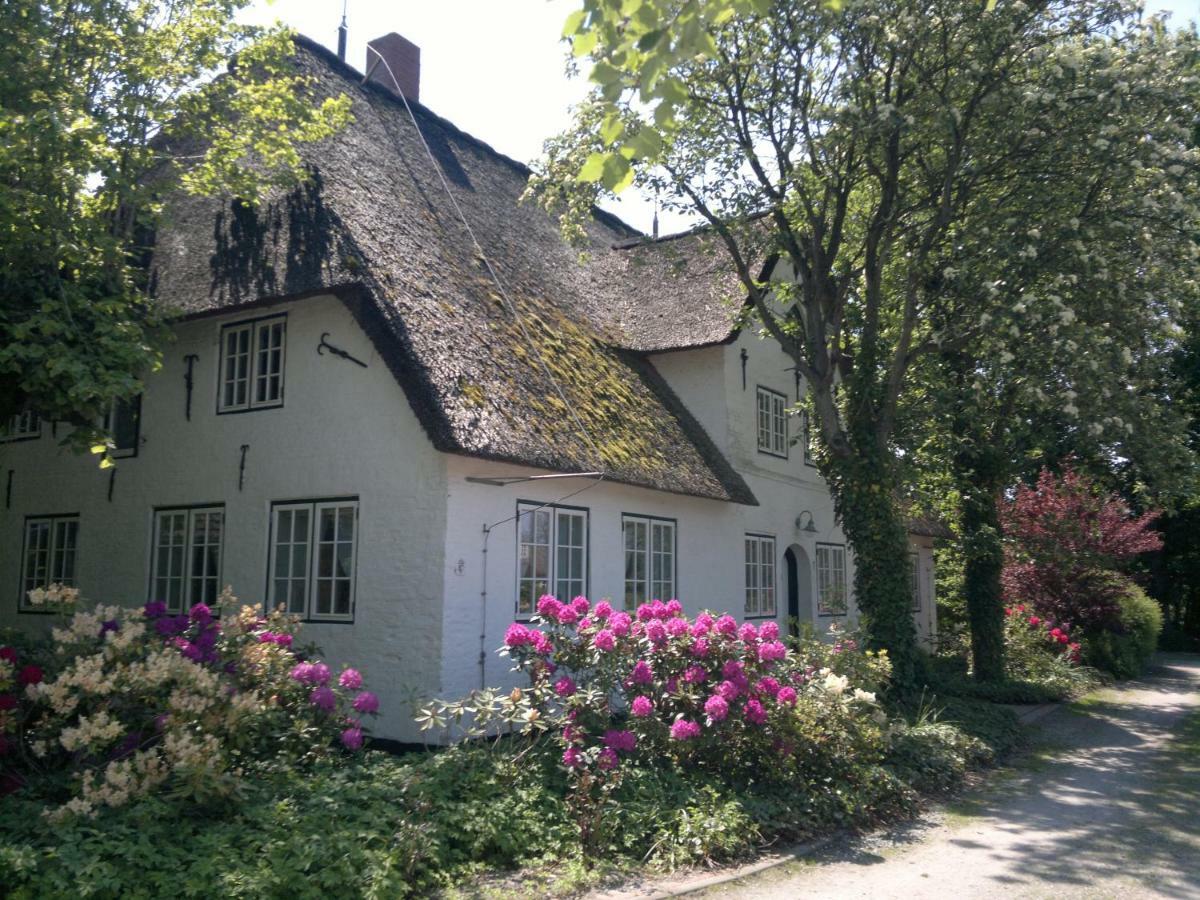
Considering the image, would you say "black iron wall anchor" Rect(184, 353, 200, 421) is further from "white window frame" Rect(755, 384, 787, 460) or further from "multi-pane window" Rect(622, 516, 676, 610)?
"white window frame" Rect(755, 384, 787, 460)

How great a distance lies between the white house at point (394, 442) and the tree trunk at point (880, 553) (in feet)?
6.41

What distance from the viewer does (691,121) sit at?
41.8 ft

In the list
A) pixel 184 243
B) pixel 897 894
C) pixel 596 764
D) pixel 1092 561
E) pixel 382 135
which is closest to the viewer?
pixel 897 894

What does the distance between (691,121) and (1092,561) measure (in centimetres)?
1291

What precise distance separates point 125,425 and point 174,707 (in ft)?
25.6

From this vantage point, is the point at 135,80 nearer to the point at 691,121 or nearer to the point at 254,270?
the point at 254,270

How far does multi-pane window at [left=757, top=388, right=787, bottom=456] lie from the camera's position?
55.2ft

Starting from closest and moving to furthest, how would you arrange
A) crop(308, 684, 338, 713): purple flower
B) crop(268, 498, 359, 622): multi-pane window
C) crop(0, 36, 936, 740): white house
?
crop(308, 684, 338, 713): purple flower
crop(0, 36, 936, 740): white house
crop(268, 498, 359, 622): multi-pane window

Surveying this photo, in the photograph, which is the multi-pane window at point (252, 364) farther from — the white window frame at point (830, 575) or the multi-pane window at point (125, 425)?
the white window frame at point (830, 575)

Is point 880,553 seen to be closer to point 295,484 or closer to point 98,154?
point 295,484

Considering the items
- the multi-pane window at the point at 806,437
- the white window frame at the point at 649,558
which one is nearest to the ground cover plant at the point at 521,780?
the white window frame at the point at 649,558

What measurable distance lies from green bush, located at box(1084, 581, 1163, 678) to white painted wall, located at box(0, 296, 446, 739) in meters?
15.6

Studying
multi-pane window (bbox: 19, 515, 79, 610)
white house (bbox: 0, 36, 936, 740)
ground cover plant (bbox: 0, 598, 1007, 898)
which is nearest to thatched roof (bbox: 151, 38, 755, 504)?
white house (bbox: 0, 36, 936, 740)

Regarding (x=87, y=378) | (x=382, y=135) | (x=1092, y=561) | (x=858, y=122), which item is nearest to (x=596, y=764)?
(x=87, y=378)
